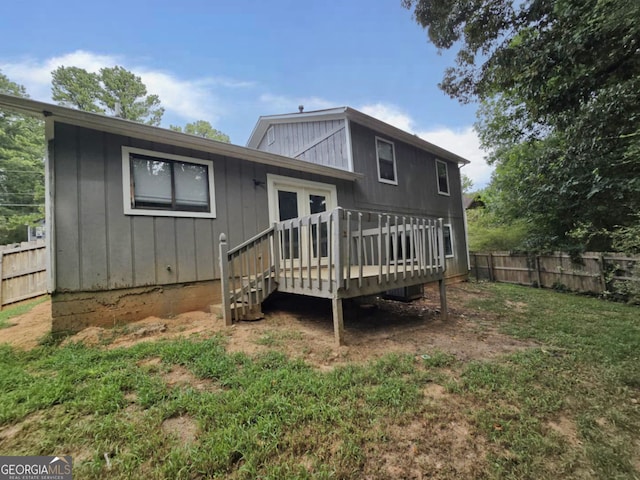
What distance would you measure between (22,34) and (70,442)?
14063 millimetres

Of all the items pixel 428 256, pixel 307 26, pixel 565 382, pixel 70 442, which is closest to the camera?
pixel 70 442

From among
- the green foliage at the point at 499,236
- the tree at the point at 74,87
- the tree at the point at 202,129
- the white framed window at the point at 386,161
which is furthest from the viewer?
the tree at the point at 202,129

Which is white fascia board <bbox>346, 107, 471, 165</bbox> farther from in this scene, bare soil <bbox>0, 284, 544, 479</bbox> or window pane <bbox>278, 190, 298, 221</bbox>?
bare soil <bbox>0, 284, 544, 479</bbox>

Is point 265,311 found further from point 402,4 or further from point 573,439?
point 402,4

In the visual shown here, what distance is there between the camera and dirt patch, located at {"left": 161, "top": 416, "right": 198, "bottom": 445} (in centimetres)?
170

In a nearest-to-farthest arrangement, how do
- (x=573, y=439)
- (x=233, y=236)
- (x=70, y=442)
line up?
(x=70, y=442)
(x=573, y=439)
(x=233, y=236)

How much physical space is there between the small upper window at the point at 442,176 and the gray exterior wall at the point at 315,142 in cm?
488

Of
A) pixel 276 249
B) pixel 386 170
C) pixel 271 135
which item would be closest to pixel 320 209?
pixel 276 249

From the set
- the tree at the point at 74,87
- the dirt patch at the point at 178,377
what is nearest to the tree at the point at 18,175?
the tree at the point at 74,87

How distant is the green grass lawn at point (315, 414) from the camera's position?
5.02 ft

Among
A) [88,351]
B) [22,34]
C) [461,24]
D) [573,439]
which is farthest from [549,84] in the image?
[22,34]

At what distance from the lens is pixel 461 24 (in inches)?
223

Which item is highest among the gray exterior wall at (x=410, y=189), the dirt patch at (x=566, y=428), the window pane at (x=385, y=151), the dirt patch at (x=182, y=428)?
the window pane at (x=385, y=151)

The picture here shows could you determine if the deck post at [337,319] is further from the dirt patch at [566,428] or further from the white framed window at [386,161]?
the white framed window at [386,161]
